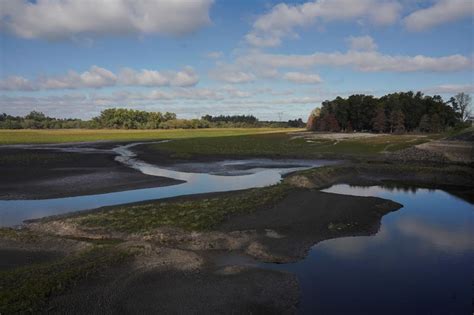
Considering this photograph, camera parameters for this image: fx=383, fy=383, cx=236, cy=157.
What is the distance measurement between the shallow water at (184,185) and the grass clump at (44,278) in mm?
9972

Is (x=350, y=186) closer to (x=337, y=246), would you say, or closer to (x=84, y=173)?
(x=337, y=246)

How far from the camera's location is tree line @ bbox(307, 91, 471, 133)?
127106 millimetres

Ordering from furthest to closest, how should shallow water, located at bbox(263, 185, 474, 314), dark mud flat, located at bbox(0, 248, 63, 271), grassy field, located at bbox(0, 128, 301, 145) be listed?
grassy field, located at bbox(0, 128, 301, 145) → dark mud flat, located at bbox(0, 248, 63, 271) → shallow water, located at bbox(263, 185, 474, 314)

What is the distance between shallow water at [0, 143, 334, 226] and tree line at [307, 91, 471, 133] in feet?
277

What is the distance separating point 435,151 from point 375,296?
52537mm

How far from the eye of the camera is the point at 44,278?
13.7 meters

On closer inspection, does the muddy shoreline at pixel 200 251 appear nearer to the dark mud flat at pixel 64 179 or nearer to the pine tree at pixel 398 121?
the dark mud flat at pixel 64 179

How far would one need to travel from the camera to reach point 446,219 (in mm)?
24906

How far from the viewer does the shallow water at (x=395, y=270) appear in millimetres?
13055

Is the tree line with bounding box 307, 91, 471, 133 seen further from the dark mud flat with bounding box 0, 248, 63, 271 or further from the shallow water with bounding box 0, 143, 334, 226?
the dark mud flat with bounding box 0, 248, 63, 271

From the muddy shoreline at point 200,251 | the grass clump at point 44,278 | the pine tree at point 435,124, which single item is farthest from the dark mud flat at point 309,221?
the pine tree at point 435,124

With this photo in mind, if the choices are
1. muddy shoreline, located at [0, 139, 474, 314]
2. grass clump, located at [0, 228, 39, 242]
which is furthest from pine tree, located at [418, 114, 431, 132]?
grass clump, located at [0, 228, 39, 242]

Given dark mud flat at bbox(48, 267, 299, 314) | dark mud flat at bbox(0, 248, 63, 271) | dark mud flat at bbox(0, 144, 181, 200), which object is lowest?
dark mud flat at bbox(48, 267, 299, 314)

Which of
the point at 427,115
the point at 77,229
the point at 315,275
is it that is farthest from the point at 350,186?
the point at 427,115
